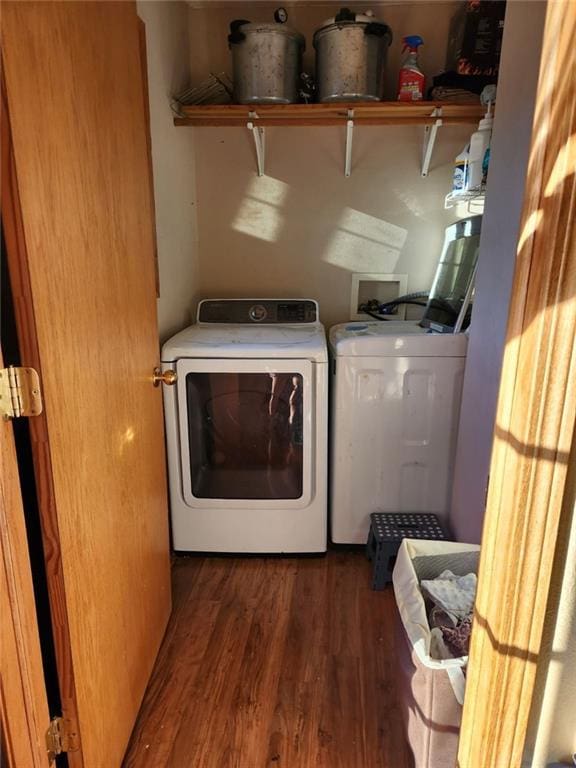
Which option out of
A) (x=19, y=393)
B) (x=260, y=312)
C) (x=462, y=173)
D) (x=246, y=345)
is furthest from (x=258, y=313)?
(x=19, y=393)

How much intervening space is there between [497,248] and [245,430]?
48.9 inches

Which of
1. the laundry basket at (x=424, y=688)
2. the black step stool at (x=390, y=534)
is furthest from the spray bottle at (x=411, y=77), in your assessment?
the laundry basket at (x=424, y=688)

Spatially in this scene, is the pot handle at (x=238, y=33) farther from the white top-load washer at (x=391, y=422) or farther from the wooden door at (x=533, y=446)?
the wooden door at (x=533, y=446)

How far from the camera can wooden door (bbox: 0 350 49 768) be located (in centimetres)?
78

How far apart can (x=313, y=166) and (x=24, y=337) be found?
6.75 feet

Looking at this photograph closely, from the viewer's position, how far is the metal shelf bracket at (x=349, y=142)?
2131 millimetres

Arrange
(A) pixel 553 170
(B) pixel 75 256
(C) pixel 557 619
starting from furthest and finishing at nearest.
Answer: (B) pixel 75 256 < (C) pixel 557 619 < (A) pixel 553 170

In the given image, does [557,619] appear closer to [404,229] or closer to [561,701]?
[561,701]

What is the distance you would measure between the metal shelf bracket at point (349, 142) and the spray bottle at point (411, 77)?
0.24m

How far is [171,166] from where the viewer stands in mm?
2141

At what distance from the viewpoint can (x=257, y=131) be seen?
7.57 feet

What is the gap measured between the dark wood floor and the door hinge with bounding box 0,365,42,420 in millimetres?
1089

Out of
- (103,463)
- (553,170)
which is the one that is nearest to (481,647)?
(553,170)

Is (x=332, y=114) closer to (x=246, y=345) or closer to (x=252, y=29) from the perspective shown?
(x=252, y=29)
